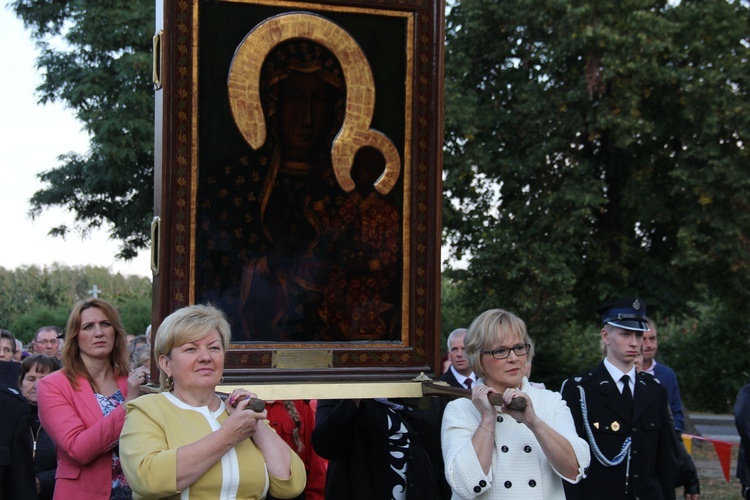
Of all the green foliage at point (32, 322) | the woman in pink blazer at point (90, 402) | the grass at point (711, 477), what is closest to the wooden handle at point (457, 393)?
the woman in pink blazer at point (90, 402)

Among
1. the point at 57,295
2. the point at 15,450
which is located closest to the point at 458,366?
the point at 15,450

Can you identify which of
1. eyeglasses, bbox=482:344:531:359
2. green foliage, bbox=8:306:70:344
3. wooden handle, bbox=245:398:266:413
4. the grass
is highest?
eyeglasses, bbox=482:344:531:359

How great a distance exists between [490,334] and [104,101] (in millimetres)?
15552

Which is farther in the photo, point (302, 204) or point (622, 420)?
point (622, 420)

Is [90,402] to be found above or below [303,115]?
below

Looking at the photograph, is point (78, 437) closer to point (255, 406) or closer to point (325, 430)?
point (325, 430)

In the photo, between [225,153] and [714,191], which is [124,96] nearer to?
[714,191]

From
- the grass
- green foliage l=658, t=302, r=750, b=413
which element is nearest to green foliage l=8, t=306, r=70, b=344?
green foliage l=658, t=302, r=750, b=413

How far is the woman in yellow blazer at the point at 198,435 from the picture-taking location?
11.3 feet

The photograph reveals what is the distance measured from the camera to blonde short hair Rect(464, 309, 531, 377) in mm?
4309

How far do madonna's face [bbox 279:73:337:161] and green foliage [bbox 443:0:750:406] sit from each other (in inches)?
456

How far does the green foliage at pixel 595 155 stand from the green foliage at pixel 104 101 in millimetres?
5411

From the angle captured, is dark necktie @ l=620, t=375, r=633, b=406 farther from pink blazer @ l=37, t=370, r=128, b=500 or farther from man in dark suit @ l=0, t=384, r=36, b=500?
man in dark suit @ l=0, t=384, r=36, b=500

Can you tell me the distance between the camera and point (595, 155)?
17.5 meters
